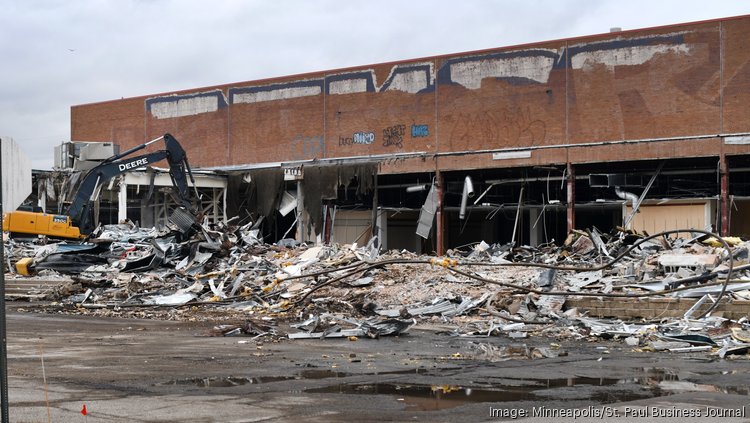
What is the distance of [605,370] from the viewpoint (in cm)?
1152

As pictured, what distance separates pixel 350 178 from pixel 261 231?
562cm

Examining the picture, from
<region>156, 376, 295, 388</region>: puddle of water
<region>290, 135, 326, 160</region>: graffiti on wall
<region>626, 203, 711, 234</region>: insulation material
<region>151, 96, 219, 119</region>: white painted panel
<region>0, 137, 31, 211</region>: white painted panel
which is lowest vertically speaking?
<region>156, 376, 295, 388</region>: puddle of water

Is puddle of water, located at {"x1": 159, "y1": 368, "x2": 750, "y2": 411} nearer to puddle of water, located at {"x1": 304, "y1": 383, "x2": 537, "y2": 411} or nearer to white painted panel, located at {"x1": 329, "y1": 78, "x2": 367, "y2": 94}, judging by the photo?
puddle of water, located at {"x1": 304, "y1": 383, "x2": 537, "y2": 411}

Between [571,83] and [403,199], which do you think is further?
[403,199]

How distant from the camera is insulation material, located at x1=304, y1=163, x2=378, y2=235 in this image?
145 feet

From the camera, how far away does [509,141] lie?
4344cm

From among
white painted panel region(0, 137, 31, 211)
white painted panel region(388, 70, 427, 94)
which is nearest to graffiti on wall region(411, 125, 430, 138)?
white painted panel region(388, 70, 427, 94)

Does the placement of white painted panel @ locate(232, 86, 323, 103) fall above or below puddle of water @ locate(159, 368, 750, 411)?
above

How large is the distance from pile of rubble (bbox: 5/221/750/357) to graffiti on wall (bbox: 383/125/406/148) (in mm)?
18187

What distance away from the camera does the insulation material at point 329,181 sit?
4419 cm

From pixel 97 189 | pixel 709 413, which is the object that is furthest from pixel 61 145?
pixel 709 413

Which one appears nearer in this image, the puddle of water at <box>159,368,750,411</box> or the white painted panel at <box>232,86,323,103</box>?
the puddle of water at <box>159,368,750,411</box>

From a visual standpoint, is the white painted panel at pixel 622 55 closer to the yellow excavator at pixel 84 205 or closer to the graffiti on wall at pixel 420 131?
the graffiti on wall at pixel 420 131

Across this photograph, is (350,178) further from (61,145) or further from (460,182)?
(61,145)
